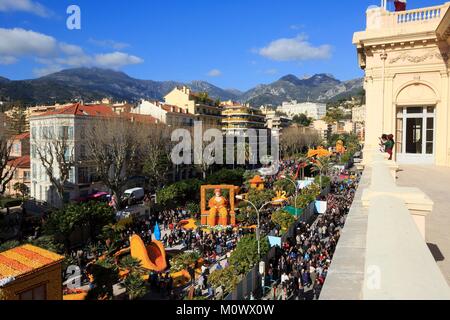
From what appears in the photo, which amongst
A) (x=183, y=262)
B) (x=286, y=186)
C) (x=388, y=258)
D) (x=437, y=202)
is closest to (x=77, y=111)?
(x=286, y=186)

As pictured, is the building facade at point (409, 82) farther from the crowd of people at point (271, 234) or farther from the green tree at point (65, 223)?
the green tree at point (65, 223)

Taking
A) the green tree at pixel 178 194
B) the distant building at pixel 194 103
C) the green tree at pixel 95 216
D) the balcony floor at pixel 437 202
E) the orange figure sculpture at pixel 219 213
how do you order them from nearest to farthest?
the balcony floor at pixel 437 202, the green tree at pixel 95 216, the orange figure sculpture at pixel 219 213, the green tree at pixel 178 194, the distant building at pixel 194 103

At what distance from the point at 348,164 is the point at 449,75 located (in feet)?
154

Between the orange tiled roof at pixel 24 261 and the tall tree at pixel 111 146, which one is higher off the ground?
the tall tree at pixel 111 146

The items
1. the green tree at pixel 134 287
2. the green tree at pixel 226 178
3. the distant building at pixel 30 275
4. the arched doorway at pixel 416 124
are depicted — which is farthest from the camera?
the green tree at pixel 226 178

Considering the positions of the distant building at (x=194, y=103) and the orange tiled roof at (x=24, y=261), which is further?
the distant building at (x=194, y=103)

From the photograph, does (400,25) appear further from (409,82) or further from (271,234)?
(271,234)

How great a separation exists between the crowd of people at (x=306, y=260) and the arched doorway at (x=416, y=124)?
18.8 ft

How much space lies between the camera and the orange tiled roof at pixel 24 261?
30.7 ft

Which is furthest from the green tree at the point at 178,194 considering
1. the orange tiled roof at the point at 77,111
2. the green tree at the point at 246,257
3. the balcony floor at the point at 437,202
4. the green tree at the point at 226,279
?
the balcony floor at the point at 437,202

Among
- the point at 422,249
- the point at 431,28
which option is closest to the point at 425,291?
the point at 422,249

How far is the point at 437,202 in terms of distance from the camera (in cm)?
761

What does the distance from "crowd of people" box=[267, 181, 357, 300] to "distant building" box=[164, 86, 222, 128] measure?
4323 cm

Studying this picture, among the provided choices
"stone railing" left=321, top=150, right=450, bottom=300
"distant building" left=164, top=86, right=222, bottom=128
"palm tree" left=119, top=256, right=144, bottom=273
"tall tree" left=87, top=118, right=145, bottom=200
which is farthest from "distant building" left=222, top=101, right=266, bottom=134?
"stone railing" left=321, top=150, right=450, bottom=300
